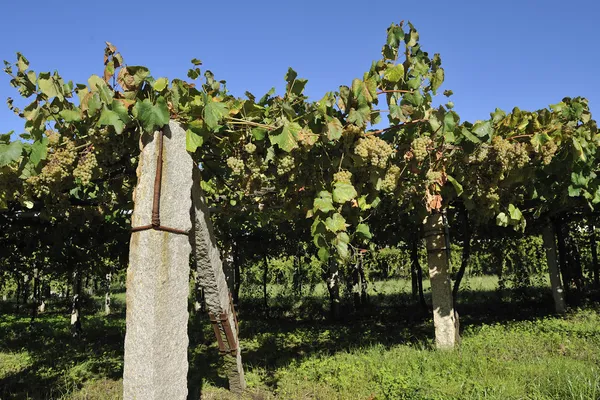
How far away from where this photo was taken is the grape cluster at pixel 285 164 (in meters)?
3.36

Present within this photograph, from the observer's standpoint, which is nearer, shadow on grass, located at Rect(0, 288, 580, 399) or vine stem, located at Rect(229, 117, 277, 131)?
vine stem, located at Rect(229, 117, 277, 131)

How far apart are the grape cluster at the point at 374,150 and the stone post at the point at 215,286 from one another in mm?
1284

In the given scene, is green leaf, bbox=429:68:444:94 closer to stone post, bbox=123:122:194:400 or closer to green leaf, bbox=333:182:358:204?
green leaf, bbox=333:182:358:204

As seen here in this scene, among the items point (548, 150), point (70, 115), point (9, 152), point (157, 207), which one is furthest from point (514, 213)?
point (9, 152)

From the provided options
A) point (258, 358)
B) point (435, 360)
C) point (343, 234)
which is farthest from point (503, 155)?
point (258, 358)

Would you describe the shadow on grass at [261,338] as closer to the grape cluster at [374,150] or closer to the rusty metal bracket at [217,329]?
the rusty metal bracket at [217,329]

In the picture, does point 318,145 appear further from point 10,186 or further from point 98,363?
point 98,363

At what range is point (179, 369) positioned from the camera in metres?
2.64

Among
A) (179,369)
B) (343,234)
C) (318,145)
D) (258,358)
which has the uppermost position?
(318,145)

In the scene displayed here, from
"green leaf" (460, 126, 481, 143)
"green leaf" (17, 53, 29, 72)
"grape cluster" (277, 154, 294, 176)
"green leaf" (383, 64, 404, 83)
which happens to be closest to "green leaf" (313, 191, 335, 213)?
"grape cluster" (277, 154, 294, 176)

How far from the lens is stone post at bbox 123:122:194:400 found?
7.96ft

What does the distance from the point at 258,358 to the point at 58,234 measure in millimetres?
3682

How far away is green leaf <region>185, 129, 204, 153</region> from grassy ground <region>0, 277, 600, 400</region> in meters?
2.66

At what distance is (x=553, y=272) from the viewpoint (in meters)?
9.26
